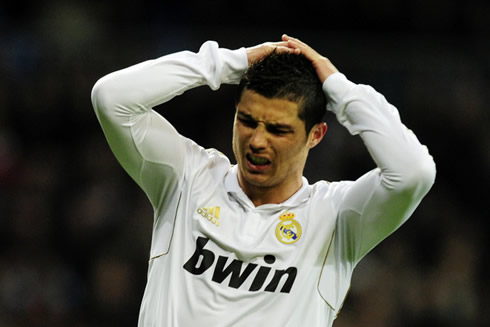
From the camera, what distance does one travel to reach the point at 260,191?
314 centimetres

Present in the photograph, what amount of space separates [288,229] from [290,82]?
0.54 m

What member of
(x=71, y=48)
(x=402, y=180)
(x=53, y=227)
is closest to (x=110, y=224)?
(x=53, y=227)

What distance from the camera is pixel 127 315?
22.0 feet

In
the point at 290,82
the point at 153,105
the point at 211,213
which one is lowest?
the point at 211,213

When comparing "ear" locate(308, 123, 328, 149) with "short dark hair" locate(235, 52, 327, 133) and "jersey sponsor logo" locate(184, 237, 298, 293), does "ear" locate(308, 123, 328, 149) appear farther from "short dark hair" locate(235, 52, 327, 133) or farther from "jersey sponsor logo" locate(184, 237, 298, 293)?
"jersey sponsor logo" locate(184, 237, 298, 293)

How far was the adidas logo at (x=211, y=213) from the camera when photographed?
3029mm

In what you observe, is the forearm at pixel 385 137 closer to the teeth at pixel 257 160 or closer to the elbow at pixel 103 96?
the teeth at pixel 257 160

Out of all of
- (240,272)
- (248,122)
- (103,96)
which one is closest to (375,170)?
(248,122)

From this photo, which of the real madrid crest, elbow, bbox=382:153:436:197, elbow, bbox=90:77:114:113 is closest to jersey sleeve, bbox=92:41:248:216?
elbow, bbox=90:77:114:113

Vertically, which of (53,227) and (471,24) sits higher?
(471,24)

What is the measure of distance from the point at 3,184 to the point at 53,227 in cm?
68

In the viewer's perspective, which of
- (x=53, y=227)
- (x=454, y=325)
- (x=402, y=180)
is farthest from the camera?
(x=53, y=227)

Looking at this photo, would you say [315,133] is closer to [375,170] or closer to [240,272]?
[375,170]

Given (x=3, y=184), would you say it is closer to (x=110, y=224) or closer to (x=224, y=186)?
(x=110, y=224)
